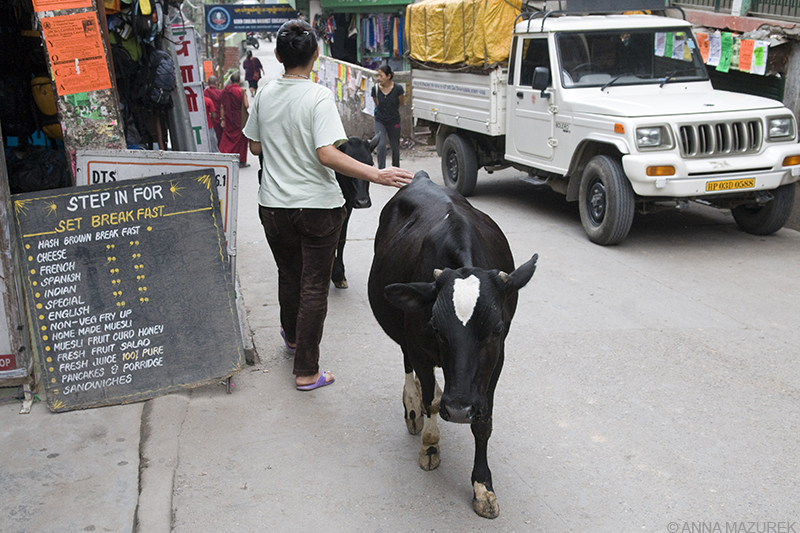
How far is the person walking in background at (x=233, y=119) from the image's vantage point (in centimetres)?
1416

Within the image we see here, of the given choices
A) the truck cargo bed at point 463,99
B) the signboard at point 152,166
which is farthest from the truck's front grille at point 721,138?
the signboard at point 152,166

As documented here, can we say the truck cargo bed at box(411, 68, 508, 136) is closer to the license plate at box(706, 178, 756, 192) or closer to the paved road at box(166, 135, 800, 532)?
the license plate at box(706, 178, 756, 192)

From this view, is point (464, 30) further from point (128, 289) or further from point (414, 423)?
point (414, 423)

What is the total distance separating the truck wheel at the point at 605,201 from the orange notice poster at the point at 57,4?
18.0 feet

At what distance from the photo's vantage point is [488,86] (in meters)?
10.1

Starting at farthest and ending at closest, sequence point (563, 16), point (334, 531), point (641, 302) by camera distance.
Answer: point (563, 16), point (641, 302), point (334, 531)

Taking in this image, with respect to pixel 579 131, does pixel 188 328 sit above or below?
below

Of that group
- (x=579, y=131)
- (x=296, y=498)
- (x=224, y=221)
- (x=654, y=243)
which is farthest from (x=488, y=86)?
(x=296, y=498)

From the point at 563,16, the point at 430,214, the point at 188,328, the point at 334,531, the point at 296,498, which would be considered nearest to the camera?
the point at 334,531

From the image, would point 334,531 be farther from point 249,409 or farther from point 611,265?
point 611,265

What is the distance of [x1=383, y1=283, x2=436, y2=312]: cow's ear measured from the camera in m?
2.99

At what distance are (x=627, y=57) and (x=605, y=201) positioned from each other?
7.08ft

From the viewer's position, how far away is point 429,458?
3.68 metres

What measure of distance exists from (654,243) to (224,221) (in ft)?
17.5
